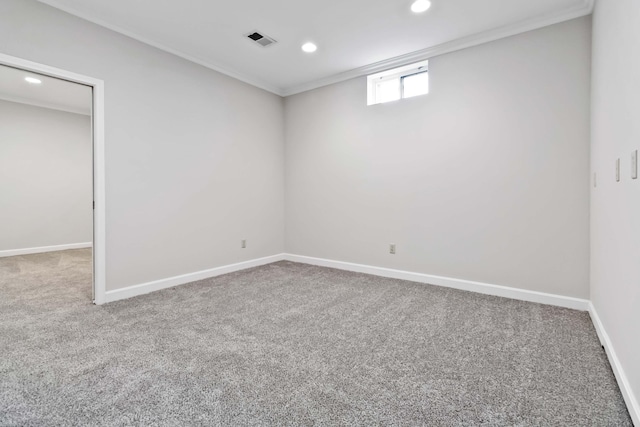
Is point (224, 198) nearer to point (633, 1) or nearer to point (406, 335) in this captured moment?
point (406, 335)

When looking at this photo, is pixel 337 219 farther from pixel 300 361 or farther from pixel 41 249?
pixel 41 249

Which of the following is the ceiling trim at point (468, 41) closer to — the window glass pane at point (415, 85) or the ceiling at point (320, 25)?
the ceiling at point (320, 25)

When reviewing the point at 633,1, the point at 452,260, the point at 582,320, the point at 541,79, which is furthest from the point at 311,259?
the point at 633,1

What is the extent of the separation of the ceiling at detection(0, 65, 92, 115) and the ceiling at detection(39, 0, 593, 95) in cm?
193

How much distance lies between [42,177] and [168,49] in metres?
4.36

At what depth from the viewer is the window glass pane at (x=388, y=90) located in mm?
3984

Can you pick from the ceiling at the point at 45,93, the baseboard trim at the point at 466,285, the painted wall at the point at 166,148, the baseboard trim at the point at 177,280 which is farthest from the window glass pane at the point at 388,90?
the ceiling at the point at 45,93

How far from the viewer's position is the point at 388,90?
4.08 meters

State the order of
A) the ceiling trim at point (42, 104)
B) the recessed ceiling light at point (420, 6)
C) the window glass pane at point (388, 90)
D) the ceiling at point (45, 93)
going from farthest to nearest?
1. the ceiling trim at point (42, 104)
2. the ceiling at point (45, 93)
3. the window glass pane at point (388, 90)
4. the recessed ceiling light at point (420, 6)

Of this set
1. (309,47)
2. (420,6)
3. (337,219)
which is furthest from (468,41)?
(337,219)

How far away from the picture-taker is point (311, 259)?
15.5ft

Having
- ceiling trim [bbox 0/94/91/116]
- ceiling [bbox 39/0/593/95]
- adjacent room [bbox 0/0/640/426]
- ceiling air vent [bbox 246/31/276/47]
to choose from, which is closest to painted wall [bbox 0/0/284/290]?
adjacent room [bbox 0/0/640/426]

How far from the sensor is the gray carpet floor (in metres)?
1.44

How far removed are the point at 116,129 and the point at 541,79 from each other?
418 cm
